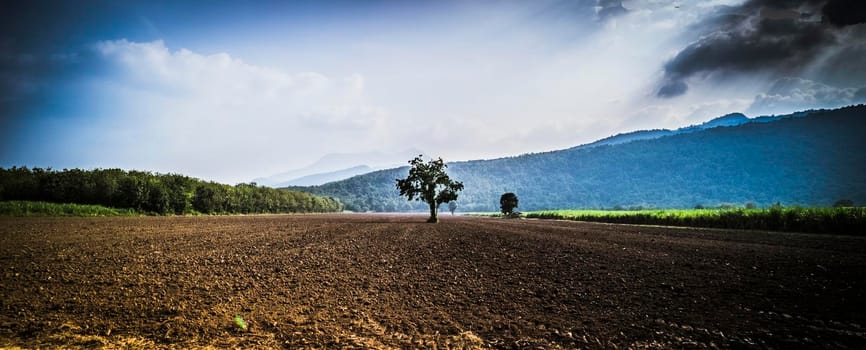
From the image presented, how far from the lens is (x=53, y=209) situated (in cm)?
3847

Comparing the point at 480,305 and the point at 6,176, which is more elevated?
the point at 6,176

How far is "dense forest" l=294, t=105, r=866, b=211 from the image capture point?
119 m

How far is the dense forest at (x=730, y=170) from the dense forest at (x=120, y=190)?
424 ft

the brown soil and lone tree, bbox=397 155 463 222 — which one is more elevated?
lone tree, bbox=397 155 463 222

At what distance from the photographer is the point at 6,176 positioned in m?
42.4

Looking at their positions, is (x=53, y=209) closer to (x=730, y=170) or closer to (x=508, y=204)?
(x=508, y=204)

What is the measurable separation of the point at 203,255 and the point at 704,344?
15.4 m

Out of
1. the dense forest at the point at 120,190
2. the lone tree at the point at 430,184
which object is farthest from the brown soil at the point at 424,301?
the dense forest at the point at 120,190

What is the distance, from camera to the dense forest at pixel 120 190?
4234 cm

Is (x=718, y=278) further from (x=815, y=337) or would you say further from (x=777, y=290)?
(x=815, y=337)

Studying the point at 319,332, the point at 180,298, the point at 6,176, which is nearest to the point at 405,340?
the point at 319,332

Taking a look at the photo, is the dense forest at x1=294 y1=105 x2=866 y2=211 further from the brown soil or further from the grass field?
the grass field

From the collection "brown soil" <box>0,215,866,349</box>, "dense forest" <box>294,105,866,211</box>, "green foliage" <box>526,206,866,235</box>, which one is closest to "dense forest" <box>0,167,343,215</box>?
"brown soil" <box>0,215,866,349</box>

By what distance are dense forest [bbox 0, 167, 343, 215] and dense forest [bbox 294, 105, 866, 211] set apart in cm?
12937
